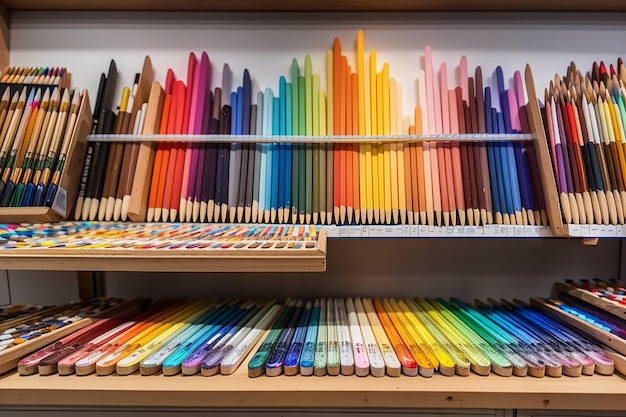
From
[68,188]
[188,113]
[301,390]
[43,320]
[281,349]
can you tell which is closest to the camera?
[301,390]

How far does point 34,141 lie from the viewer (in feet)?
3.35

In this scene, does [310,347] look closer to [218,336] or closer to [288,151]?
[218,336]

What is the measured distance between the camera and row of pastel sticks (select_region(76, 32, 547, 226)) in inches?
39.8

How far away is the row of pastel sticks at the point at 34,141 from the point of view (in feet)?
3.21

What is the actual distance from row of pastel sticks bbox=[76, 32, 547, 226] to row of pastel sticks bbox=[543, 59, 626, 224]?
0.07 metres

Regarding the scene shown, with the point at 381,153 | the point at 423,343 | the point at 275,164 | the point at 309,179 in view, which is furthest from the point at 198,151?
the point at 423,343

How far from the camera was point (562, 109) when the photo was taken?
102 centimetres

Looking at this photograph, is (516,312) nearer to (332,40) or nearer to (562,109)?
(562,109)

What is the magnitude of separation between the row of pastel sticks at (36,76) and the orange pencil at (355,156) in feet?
3.26

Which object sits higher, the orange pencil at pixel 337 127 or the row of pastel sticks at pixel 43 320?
the orange pencil at pixel 337 127

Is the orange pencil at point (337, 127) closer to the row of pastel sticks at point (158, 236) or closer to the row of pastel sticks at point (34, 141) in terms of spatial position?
the row of pastel sticks at point (158, 236)
